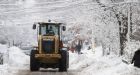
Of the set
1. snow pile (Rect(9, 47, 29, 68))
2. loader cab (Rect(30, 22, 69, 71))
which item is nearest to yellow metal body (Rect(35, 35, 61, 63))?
loader cab (Rect(30, 22, 69, 71))

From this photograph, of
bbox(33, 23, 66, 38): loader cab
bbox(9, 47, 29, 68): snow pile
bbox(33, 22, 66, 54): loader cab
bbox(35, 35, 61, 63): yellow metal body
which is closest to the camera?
bbox(35, 35, 61, 63): yellow metal body

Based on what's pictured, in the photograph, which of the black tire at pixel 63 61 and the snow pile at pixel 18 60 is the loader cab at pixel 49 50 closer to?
the black tire at pixel 63 61

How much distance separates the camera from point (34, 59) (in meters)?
30.1

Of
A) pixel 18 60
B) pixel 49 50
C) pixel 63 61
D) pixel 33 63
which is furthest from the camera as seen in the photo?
pixel 18 60

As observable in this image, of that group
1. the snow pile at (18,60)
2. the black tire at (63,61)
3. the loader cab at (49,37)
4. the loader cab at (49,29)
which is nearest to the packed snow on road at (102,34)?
the snow pile at (18,60)

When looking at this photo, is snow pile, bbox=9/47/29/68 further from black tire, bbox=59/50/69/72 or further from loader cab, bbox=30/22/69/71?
black tire, bbox=59/50/69/72

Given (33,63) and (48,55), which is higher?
(48,55)

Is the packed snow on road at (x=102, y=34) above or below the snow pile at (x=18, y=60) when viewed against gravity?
above

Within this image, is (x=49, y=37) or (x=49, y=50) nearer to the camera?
(x=49, y=37)

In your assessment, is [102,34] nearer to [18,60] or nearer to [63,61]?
[18,60]

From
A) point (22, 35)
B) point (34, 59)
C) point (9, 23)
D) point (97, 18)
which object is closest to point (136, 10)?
point (97, 18)

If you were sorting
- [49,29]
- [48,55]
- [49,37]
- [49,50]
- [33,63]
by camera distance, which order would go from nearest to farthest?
1. [33,63]
2. [48,55]
3. [49,37]
4. [49,50]
5. [49,29]

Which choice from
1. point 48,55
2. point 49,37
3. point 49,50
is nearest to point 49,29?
point 49,37

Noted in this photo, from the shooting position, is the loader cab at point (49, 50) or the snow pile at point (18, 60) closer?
the loader cab at point (49, 50)
